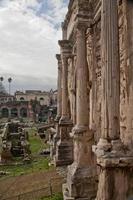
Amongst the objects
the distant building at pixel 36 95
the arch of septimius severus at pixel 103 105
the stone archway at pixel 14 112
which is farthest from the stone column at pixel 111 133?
the distant building at pixel 36 95

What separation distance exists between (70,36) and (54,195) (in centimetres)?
980

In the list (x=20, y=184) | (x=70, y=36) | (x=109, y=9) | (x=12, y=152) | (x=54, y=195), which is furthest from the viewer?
(x=12, y=152)

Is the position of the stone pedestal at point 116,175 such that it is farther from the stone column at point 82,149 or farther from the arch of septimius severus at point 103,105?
the stone column at point 82,149

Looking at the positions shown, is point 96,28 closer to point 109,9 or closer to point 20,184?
point 109,9

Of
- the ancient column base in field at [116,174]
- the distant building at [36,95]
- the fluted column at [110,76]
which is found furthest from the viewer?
the distant building at [36,95]

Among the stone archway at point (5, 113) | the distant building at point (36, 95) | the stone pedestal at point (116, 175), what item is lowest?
the stone pedestal at point (116, 175)

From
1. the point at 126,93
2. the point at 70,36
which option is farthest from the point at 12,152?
the point at 126,93

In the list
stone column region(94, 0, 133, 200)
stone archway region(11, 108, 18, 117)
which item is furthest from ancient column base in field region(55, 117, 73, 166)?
stone archway region(11, 108, 18, 117)

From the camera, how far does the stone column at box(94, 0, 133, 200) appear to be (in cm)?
779

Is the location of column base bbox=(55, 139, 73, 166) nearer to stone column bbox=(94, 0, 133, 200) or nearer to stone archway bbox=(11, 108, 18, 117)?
stone column bbox=(94, 0, 133, 200)

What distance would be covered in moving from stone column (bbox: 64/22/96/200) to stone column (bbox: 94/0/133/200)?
248 centimetres

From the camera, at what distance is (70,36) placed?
18.9 meters

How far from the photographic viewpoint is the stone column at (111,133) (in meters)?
7.79

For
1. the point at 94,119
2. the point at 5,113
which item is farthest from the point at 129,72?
the point at 5,113
